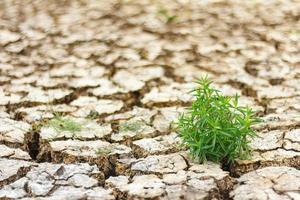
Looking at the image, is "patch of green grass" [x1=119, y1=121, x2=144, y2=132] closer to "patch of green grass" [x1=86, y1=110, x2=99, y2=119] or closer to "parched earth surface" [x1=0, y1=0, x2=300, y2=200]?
"parched earth surface" [x1=0, y1=0, x2=300, y2=200]

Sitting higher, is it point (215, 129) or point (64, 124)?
point (215, 129)

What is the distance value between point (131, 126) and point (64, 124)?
0.32 m

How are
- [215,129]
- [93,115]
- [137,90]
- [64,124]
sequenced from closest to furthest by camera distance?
[215,129], [64,124], [93,115], [137,90]

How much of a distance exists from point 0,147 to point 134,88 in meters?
0.95

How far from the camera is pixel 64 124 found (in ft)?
9.22

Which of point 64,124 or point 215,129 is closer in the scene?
point 215,129

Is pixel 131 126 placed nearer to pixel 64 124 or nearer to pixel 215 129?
pixel 64 124

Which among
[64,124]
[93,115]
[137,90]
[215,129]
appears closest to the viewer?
[215,129]

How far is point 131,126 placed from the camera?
2.81 metres

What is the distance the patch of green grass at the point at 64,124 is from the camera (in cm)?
276

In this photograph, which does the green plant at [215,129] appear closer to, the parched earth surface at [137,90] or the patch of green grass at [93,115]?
the parched earth surface at [137,90]

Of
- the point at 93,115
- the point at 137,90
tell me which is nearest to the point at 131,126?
the point at 93,115

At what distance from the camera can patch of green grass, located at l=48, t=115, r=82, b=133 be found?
2.76 meters

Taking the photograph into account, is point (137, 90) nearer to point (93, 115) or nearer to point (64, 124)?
point (93, 115)
